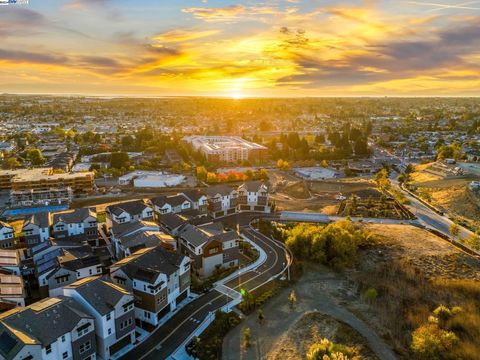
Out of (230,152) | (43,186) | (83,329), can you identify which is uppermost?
(230,152)

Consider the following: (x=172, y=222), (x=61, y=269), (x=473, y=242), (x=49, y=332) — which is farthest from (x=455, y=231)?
(x=49, y=332)

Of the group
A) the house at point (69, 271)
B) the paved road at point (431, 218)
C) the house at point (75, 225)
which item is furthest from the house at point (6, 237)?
the paved road at point (431, 218)

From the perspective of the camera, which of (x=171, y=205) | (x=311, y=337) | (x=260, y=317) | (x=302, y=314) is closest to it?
(x=311, y=337)

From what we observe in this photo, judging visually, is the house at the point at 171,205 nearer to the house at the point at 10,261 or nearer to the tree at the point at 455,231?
the house at the point at 10,261

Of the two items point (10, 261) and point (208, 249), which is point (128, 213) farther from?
point (10, 261)

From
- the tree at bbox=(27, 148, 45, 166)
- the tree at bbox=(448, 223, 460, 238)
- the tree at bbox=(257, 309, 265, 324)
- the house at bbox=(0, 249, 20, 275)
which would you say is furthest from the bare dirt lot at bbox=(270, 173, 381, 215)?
the tree at bbox=(27, 148, 45, 166)
